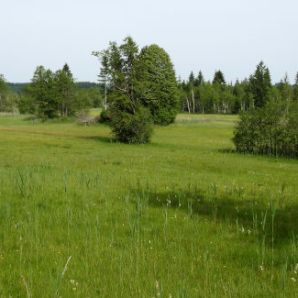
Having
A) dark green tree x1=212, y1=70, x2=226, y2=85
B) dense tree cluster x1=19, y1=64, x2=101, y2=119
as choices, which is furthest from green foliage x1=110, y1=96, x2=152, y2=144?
dark green tree x1=212, y1=70, x2=226, y2=85

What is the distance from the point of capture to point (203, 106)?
172m

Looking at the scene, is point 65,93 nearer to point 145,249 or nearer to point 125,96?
point 125,96

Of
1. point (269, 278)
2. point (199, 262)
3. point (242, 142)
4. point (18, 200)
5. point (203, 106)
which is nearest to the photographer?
point (269, 278)

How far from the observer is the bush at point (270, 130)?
4409 centimetres

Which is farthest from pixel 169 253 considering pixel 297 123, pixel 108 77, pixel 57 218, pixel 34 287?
pixel 108 77

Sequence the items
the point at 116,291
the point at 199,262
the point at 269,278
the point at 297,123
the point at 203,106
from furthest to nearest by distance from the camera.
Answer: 1. the point at 203,106
2. the point at 297,123
3. the point at 199,262
4. the point at 269,278
5. the point at 116,291

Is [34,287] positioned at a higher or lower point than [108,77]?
lower

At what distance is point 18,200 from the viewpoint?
1266cm

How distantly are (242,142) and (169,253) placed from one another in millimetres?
39922

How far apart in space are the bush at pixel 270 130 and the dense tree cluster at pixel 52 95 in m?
76.1

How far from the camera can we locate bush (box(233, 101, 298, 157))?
4409 cm

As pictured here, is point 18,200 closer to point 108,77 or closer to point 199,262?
point 199,262

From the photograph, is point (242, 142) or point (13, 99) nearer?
point (242, 142)

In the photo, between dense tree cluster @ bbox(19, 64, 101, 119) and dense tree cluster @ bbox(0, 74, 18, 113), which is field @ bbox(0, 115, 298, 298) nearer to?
dense tree cluster @ bbox(19, 64, 101, 119)
